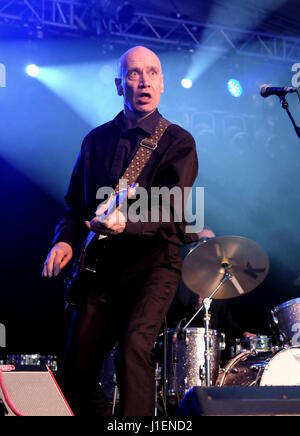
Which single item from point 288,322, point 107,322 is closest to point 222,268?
point 288,322

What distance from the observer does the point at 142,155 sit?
3.31m

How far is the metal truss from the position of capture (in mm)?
7180

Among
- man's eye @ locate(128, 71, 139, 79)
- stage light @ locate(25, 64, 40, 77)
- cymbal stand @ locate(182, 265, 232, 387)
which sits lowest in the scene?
cymbal stand @ locate(182, 265, 232, 387)

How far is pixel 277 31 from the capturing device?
8141 mm

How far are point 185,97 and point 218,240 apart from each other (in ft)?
11.2

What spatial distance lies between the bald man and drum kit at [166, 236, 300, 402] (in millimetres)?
2144

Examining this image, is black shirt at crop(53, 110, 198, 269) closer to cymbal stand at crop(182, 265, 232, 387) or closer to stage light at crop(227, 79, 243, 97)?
cymbal stand at crop(182, 265, 232, 387)

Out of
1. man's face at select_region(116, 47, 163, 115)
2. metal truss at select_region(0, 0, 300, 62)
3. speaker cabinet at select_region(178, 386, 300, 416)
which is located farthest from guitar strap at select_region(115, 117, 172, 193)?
metal truss at select_region(0, 0, 300, 62)

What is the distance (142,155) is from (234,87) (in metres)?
5.32

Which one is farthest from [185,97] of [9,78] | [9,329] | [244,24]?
[9,329]

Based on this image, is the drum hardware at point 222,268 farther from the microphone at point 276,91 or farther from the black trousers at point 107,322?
the black trousers at point 107,322

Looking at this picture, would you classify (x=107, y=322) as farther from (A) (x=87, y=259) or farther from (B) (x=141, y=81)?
(B) (x=141, y=81)

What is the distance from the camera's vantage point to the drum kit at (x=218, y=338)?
5.11 meters
